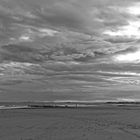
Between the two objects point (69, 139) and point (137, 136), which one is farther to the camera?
point (137, 136)

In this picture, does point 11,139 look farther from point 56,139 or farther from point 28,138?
point 56,139

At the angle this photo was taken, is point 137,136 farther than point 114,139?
Yes

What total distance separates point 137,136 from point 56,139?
7.39 metres

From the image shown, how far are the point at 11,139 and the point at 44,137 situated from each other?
9.26ft

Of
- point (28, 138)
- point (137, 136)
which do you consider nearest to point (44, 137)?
point (28, 138)

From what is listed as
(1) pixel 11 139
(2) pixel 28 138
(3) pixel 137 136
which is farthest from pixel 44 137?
(3) pixel 137 136

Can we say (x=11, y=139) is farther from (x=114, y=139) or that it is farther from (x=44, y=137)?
(x=114, y=139)

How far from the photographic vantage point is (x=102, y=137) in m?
22.3

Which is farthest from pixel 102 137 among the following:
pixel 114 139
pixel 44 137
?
pixel 44 137

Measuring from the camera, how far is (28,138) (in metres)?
21.9

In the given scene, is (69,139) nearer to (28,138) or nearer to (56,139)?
(56,139)

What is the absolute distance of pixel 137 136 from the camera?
909 inches

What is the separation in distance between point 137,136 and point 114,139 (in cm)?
292

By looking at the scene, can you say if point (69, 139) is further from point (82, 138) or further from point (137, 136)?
point (137, 136)
